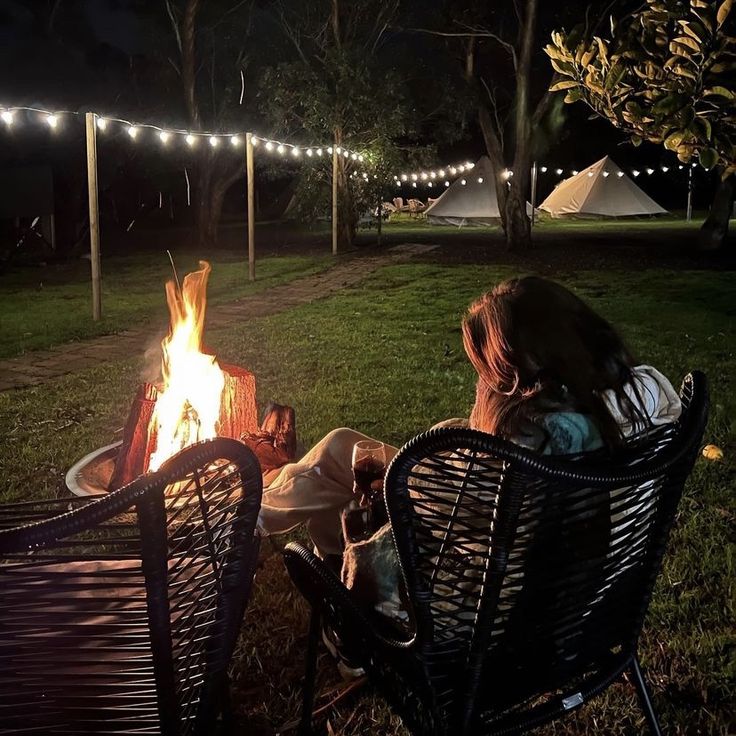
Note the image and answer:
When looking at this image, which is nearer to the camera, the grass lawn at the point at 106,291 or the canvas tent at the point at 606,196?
the grass lawn at the point at 106,291

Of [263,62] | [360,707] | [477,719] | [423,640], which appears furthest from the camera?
[263,62]

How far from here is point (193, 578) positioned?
5.24ft

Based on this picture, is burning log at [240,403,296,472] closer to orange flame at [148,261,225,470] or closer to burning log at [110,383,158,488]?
orange flame at [148,261,225,470]

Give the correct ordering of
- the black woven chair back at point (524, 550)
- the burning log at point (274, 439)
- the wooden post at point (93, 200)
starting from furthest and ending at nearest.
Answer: the wooden post at point (93, 200)
the burning log at point (274, 439)
the black woven chair back at point (524, 550)

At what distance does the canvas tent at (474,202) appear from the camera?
88.9ft

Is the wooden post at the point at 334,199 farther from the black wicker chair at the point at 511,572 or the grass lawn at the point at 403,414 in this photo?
the black wicker chair at the point at 511,572

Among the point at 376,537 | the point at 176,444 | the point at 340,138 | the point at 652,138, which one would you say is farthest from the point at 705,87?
the point at 340,138

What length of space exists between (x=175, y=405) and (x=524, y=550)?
2360 mm

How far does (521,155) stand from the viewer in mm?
19312

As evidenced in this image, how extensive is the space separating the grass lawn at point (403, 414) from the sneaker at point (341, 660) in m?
0.08

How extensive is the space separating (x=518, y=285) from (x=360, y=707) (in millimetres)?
1523

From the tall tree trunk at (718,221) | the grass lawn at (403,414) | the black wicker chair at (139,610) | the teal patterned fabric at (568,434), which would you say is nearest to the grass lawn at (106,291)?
the grass lawn at (403,414)

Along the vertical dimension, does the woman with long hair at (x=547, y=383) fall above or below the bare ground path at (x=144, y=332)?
above

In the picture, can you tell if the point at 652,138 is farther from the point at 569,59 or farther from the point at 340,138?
the point at 340,138
